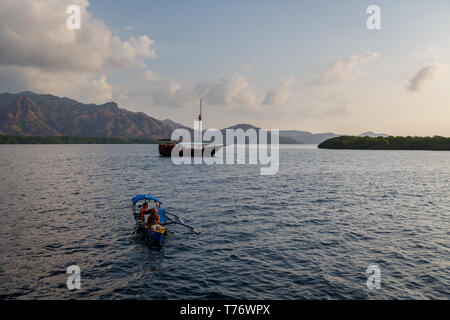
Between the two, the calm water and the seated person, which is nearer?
the calm water

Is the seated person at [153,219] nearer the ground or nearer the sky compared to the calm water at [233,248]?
nearer the sky

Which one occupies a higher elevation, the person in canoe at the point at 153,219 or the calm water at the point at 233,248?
the person in canoe at the point at 153,219

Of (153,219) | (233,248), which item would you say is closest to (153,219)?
(153,219)

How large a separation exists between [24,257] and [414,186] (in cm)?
6043

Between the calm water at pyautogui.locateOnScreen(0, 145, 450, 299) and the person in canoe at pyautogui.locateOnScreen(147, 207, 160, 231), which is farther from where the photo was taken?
the person in canoe at pyautogui.locateOnScreen(147, 207, 160, 231)

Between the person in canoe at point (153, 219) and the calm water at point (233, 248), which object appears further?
the person in canoe at point (153, 219)

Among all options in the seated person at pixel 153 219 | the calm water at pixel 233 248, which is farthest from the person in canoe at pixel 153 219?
the calm water at pixel 233 248

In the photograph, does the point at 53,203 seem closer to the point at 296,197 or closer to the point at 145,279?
the point at 145,279

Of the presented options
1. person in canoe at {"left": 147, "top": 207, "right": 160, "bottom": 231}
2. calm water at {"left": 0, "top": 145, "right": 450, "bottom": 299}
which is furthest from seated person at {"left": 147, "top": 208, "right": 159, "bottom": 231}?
calm water at {"left": 0, "top": 145, "right": 450, "bottom": 299}

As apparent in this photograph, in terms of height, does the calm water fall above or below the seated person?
below

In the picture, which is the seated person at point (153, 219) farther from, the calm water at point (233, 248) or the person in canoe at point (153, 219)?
the calm water at point (233, 248)

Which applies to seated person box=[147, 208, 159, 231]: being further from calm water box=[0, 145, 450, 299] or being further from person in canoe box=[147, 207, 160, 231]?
calm water box=[0, 145, 450, 299]

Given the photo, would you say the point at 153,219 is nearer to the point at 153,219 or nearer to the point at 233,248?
the point at 153,219
